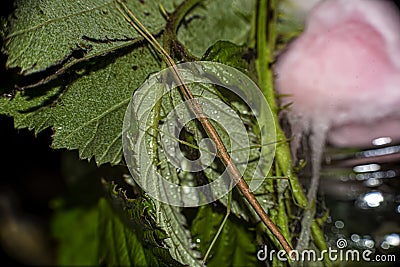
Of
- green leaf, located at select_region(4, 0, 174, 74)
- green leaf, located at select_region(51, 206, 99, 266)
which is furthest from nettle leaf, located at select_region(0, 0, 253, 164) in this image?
green leaf, located at select_region(51, 206, 99, 266)

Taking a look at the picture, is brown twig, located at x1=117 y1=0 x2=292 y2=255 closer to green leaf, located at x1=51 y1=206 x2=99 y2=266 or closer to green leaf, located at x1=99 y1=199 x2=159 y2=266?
green leaf, located at x1=99 y1=199 x2=159 y2=266

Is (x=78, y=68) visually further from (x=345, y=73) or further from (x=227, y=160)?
(x=345, y=73)

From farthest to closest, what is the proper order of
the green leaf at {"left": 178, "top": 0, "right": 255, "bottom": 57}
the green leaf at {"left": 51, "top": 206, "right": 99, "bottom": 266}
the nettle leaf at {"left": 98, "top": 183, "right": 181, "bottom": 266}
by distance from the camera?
the green leaf at {"left": 51, "top": 206, "right": 99, "bottom": 266}, the green leaf at {"left": 178, "top": 0, "right": 255, "bottom": 57}, the nettle leaf at {"left": 98, "top": 183, "right": 181, "bottom": 266}

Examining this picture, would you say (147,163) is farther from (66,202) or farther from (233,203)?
(66,202)

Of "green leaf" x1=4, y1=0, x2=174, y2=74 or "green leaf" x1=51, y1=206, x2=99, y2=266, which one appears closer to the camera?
"green leaf" x1=4, y1=0, x2=174, y2=74

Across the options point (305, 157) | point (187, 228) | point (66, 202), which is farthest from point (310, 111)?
point (66, 202)

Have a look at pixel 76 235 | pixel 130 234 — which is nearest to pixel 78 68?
pixel 130 234
